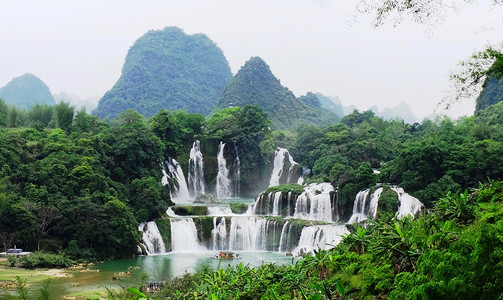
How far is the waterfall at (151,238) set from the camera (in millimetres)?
20016

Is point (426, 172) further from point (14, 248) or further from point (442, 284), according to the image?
point (442, 284)

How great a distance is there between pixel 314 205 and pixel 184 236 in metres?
5.66

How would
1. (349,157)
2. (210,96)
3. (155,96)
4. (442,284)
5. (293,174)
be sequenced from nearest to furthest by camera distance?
(442,284), (349,157), (293,174), (155,96), (210,96)

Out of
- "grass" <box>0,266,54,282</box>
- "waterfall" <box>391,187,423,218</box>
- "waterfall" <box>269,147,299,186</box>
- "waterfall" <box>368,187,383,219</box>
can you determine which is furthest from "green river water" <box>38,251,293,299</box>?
"waterfall" <box>269,147,299,186</box>

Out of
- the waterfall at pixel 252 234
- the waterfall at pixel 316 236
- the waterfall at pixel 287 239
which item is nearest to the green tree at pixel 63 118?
the waterfall at pixel 252 234

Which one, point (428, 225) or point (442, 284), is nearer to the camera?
point (442, 284)

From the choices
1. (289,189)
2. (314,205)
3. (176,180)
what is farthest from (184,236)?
(176,180)

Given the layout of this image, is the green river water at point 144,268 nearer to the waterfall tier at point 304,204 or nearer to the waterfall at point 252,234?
the waterfall at point 252,234

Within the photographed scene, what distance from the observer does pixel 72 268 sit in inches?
658

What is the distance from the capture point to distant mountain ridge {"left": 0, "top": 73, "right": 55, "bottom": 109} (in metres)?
89.0

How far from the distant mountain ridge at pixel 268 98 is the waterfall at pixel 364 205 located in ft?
101

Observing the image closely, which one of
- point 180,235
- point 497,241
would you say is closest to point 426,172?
point 180,235

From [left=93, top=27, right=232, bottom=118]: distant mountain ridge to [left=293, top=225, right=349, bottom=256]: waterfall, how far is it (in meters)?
49.7

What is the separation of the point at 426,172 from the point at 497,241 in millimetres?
17705
